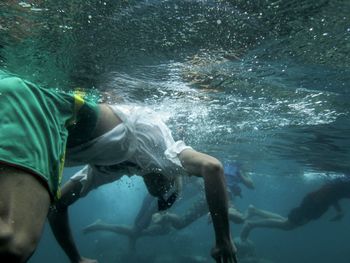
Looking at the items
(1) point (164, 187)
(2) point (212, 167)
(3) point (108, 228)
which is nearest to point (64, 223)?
(1) point (164, 187)

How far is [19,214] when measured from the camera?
214 cm

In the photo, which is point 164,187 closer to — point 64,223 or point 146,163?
point 146,163

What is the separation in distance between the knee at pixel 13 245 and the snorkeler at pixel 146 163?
1.77 m

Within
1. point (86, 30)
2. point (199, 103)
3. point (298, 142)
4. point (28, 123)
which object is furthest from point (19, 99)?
point (298, 142)

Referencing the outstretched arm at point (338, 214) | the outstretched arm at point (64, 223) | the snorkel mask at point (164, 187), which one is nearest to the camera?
the snorkel mask at point (164, 187)

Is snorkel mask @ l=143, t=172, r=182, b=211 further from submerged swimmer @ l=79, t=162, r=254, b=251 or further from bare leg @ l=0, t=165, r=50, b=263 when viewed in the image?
submerged swimmer @ l=79, t=162, r=254, b=251

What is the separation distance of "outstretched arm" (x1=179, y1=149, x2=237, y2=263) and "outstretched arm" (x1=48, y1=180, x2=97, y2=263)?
8.72ft

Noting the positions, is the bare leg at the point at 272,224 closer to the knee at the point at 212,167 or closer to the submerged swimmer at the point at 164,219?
the submerged swimmer at the point at 164,219

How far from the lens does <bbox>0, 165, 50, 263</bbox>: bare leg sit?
2094mm

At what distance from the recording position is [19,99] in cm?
256

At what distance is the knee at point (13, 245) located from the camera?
2.08m

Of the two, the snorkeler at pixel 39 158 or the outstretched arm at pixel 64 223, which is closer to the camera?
the snorkeler at pixel 39 158

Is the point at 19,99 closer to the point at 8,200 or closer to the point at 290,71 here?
the point at 8,200

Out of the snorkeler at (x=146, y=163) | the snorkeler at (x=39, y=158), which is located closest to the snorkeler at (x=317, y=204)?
the snorkeler at (x=146, y=163)
